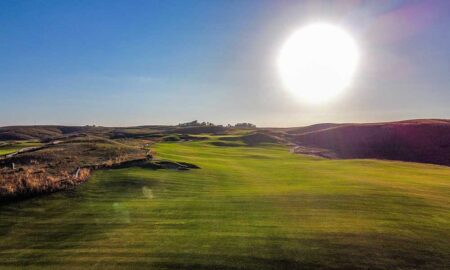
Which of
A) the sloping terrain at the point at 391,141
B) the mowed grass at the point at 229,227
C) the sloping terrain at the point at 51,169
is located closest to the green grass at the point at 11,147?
the sloping terrain at the point at 51,169

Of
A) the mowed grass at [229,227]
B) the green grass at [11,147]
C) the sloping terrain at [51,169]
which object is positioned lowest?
the mowed grass at [229,227]

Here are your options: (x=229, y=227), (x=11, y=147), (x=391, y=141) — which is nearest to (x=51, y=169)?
(x=229, y=227)

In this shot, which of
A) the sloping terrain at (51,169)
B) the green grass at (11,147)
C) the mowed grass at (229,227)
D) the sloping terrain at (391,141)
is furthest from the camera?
the sloping terrain at (391,141)

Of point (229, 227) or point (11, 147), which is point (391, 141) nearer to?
point (11, 147)

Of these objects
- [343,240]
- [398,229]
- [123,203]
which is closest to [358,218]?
[398,229]

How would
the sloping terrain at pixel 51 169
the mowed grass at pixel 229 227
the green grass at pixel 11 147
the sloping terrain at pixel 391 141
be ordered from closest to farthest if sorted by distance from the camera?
the mowed grass at pixel 229 227, the sloping terrain at pixel 51 169, the green grass at pixel 11 147, the sloping terrain at pixel 391 141

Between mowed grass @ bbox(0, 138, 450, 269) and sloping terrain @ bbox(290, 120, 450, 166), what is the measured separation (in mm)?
43305

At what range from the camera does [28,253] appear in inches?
560

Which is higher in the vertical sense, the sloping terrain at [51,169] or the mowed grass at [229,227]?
the sloping terrain at [51,169]

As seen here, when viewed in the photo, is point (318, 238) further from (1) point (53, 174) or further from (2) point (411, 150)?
(2) point (411, 150)

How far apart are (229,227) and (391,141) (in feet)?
212

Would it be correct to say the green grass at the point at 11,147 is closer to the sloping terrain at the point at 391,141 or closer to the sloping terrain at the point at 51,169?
the sloping terrain at the point at 51,169

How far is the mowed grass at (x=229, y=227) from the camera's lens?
13.0 meters

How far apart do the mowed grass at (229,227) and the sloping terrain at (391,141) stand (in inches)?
1705
